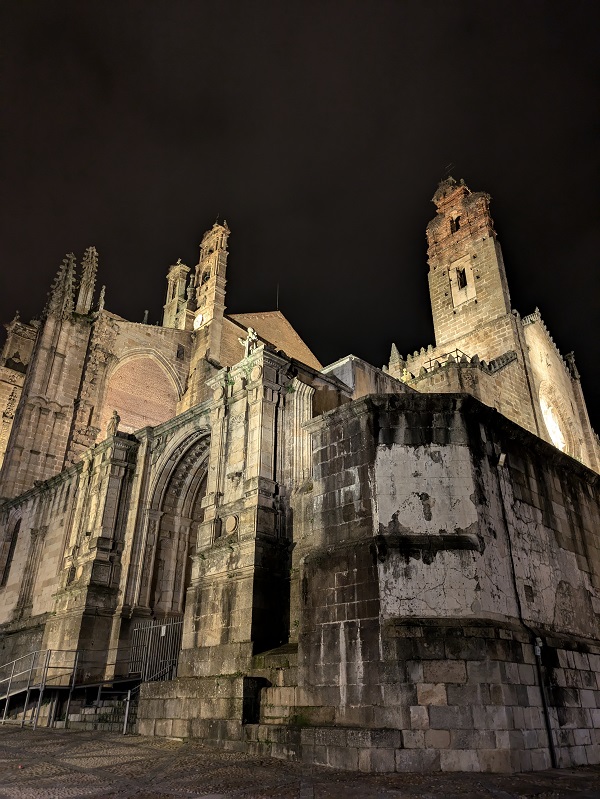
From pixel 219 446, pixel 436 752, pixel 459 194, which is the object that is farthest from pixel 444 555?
pixel 459 194

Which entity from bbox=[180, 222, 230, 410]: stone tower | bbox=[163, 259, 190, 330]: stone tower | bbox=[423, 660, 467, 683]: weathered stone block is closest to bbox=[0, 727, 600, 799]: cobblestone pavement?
bbox=[423, 660, 467, 683]: weathered stone block

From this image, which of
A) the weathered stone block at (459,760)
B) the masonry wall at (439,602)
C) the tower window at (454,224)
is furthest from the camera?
the tower window at (454,224)

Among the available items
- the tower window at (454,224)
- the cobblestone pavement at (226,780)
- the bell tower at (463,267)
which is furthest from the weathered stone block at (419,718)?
the tower window at (454,224)

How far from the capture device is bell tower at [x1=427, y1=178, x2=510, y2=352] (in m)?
36.1

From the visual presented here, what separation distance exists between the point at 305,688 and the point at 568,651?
3.98 metres

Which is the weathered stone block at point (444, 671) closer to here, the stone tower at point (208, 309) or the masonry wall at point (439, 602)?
the masonry wall at point (439, 602)

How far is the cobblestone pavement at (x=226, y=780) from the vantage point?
551 cm

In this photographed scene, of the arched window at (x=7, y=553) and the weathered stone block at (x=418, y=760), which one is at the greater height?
the arched window at (x=7, y=553)

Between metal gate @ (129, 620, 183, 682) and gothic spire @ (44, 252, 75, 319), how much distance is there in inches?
→ 691

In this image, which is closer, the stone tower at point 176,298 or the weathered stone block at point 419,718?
→ the weathered stone block at point 419,718

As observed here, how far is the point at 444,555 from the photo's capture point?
785 centimetres

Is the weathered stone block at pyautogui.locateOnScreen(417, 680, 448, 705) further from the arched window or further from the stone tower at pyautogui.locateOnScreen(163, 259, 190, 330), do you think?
the stone tower at pyautogui.locateOnScreen(163, 259, 190, 330)

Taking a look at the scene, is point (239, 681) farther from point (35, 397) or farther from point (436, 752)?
point (35, 397)

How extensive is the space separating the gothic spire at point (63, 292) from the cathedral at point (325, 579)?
9.47 metres
